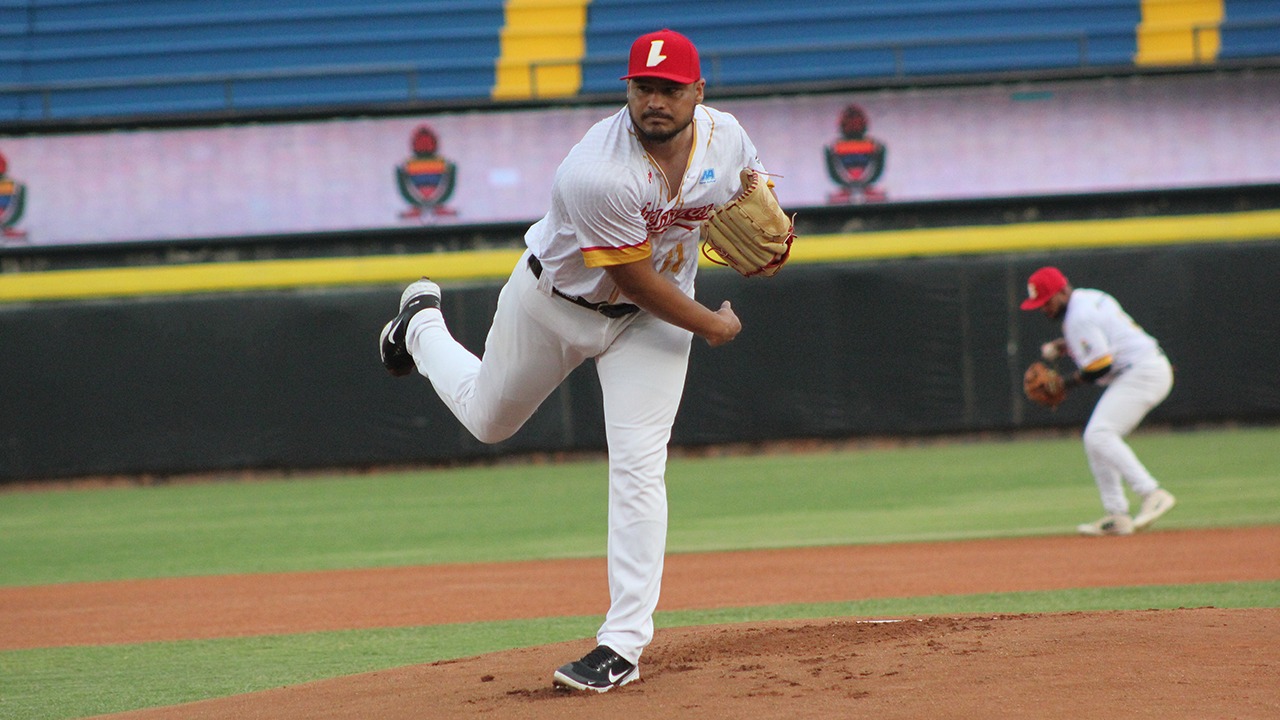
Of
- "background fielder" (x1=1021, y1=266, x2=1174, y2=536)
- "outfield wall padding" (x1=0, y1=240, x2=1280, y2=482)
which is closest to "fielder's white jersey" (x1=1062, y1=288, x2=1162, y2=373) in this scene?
"background fielder" (x1=1021, y1=266, x2=1174, y2=536)

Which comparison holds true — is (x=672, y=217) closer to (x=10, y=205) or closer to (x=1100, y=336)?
(x=1100, y=336)

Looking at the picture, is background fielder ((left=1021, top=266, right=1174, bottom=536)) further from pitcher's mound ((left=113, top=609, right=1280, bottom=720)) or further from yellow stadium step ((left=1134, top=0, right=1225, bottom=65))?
yellow stadium step ((left=1134, top=0, right=1225, bottom=65))

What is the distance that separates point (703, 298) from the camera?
531 inches

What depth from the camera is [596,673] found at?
3.74 metres

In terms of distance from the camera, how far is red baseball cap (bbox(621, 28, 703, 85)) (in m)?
3.56

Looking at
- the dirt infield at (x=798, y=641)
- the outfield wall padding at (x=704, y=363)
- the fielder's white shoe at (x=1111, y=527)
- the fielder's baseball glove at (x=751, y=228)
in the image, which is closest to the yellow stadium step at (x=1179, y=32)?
the outfield wall padding at (x=704, y=363)

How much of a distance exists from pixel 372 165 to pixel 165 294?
272 cm

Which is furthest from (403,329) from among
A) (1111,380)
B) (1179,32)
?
(1179,32)

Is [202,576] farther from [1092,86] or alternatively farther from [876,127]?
[1092,86]

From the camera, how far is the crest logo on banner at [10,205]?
15.0 m

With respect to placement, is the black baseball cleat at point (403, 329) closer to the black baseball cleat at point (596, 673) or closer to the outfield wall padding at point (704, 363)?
the black baseball cleat at point (596, 673)

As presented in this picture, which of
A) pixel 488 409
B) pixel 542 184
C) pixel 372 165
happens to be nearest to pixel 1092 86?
pixel 542 184

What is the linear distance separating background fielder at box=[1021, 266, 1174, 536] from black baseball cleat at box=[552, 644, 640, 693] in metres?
5.03

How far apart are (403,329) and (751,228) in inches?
62.9
